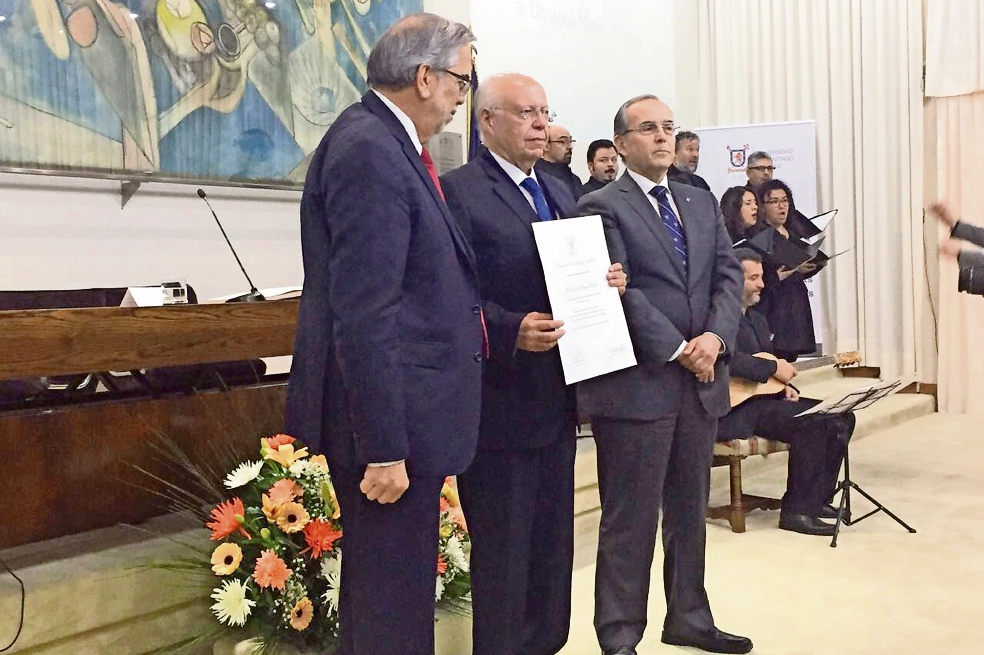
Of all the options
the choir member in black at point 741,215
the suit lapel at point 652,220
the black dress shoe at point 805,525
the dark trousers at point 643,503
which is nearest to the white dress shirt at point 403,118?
the suit lapel at point 652,220

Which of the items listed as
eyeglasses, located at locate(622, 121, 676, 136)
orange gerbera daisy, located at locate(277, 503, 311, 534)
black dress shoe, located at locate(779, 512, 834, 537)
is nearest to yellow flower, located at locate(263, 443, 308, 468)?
orange gerbera daisy, located at locate(277, 503, 311, 534)

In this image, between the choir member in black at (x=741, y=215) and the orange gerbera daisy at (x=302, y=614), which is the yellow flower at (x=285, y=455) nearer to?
the orange gerbera daisy at (x=302, y=614)

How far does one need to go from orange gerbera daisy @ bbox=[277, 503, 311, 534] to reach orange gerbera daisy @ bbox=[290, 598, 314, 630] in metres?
0.17

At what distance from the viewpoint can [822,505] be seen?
415cm

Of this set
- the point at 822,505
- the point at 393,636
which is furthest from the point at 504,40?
the point at 393,636

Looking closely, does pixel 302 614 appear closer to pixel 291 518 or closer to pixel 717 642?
pixel 291 518

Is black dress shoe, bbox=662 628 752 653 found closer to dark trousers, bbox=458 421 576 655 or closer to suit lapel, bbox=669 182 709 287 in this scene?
dark trousers, bbox=458 421 576 655

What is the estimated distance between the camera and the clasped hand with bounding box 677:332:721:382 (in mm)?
2457

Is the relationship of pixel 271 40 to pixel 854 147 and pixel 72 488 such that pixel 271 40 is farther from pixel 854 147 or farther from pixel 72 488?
pixel 854 147

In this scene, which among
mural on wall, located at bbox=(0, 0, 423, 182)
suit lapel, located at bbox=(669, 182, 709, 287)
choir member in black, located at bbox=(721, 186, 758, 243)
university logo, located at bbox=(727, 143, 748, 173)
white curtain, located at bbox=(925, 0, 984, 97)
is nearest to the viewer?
suit lapel, located at bbox=(669, 182, 709, 287)

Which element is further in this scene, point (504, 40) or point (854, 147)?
point (854, 147)

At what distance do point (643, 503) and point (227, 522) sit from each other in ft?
3.33

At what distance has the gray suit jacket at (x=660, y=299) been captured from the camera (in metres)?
2.45

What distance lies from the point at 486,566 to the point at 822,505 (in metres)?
2.38
